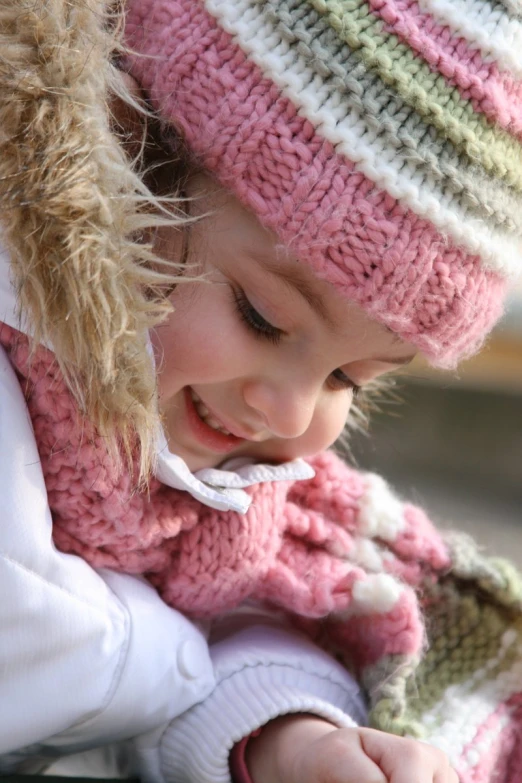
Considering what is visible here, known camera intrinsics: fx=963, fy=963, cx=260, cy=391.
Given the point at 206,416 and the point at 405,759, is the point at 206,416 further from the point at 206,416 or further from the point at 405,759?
the point at 405,759

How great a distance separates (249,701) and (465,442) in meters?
1.25

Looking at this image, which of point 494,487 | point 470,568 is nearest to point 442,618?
point 470,568

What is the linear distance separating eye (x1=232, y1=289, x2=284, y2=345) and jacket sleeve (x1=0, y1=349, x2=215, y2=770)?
0.19m

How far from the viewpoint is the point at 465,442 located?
6.82 ft

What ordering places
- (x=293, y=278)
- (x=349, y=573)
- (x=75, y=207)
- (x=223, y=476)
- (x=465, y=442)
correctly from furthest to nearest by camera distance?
(x=465, y=442), (x=349, y=573), (x=223, y=476), (x=293, y=278), (x=75, y=207)

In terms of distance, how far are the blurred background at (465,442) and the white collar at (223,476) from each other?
739 mm

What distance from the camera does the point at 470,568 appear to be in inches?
41.4

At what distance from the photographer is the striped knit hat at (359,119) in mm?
746

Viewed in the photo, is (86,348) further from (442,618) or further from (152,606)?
(442,618)

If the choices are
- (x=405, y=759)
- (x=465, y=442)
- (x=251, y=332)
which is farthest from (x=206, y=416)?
(x=465, y=442)

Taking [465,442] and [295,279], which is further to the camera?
[465,442]

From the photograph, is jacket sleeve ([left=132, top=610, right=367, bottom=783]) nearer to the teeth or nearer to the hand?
the hand

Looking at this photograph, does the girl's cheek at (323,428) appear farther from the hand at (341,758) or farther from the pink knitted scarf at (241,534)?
the hand at (341,758)

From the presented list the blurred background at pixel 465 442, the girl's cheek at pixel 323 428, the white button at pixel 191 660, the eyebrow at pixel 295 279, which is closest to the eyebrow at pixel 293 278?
the eyebrow at pixel 295 279
